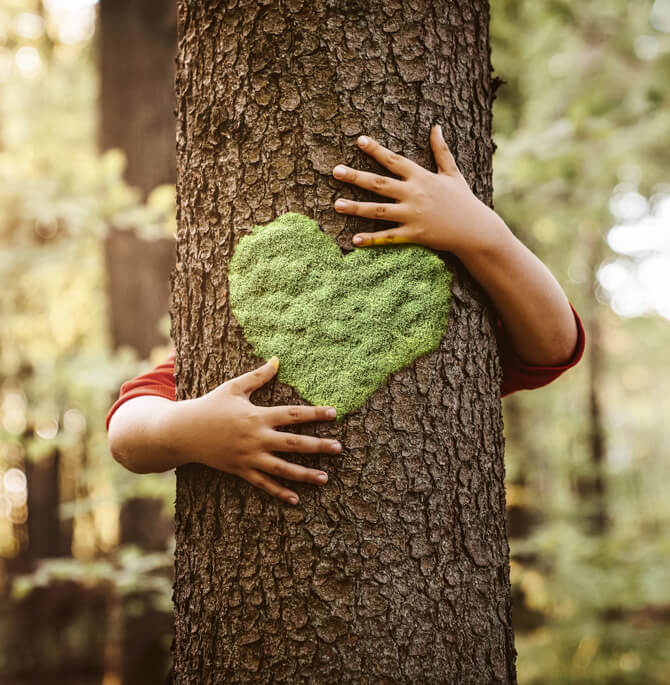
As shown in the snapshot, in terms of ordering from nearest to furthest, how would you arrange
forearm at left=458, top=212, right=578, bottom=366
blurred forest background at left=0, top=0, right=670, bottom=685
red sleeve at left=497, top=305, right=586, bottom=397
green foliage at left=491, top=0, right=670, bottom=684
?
forearm at left=458, top=212, right=578, bottom=366 → red sleeve at left=497, top=305, right=586, bottom=397 → blurred forest background at left=0, top=0, right=670, bottom=685 → green foliage at left=491, top=0, right=670, bottom=684

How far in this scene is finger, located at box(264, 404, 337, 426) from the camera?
4.14 feet

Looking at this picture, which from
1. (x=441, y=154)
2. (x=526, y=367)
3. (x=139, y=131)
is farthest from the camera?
(x=139, y=131)

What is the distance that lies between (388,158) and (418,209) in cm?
15

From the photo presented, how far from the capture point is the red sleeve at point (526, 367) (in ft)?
5.11

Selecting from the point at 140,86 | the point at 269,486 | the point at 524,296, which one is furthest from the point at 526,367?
the point at 140,86

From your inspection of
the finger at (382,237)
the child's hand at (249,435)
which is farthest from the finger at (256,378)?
the finger at (382,237)

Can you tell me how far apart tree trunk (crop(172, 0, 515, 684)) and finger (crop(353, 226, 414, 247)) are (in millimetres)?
39

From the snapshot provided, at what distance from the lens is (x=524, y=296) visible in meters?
1.42

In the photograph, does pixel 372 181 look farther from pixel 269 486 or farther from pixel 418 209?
pixel 269 486

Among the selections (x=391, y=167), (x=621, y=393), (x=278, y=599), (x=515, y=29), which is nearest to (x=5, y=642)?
(x=278, y=599)

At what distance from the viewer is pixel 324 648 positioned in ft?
4.05

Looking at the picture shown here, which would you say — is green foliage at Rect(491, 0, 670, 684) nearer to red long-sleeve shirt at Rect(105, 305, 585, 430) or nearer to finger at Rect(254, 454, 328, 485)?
red long-sleeve shirt at Rect(105, 305, 585, 430)

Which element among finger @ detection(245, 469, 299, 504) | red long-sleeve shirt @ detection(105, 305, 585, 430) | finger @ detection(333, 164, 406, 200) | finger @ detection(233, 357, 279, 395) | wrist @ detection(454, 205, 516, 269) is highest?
finger @ detection(333, 164, 406, 200)

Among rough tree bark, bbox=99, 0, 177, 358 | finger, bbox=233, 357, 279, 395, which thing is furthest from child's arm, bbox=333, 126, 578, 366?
rough tree bark, bbox=99, 0, 177, 358
